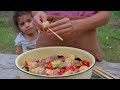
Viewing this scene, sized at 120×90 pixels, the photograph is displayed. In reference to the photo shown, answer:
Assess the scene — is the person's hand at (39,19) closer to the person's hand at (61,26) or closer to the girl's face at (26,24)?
the person's hand at (61,26)

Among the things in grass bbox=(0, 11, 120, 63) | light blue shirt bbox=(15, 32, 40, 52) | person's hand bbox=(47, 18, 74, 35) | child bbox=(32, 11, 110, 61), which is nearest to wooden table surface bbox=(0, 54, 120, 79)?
child bbox=(32, 11, 110, 61)

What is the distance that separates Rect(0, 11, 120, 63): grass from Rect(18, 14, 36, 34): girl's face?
680mm

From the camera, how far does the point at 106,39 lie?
3.36m

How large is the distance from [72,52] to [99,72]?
0.15 meters

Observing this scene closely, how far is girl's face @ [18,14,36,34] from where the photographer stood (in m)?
2.24

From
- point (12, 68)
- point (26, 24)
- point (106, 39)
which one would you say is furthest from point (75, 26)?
point (106, 39)

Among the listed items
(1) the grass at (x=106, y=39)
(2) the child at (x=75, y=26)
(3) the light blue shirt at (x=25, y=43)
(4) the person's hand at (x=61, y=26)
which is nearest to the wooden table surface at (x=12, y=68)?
(2) the child at (x=75, y=26)

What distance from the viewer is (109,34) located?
11.4 ft

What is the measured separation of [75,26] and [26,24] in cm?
103

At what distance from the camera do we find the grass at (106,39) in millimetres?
3053

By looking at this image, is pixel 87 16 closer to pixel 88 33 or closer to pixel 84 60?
pixel 88 33

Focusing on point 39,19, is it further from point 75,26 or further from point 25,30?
point 25,30
